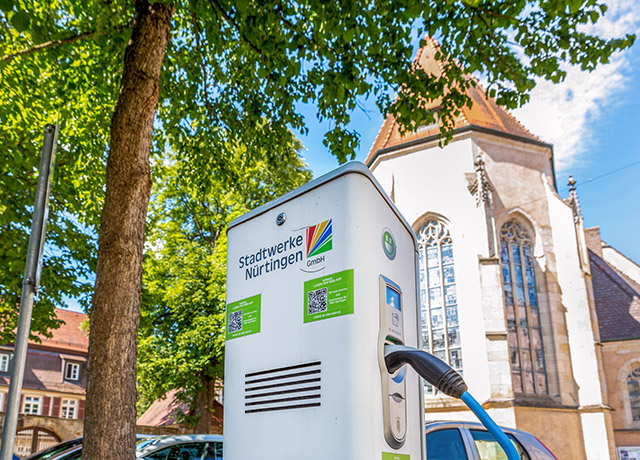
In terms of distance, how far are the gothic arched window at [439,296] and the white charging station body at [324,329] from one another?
61.3 ft

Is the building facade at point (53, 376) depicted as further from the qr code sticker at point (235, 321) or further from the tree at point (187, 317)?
the qr code sticker at point (235, 321)

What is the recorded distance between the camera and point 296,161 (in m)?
22.6

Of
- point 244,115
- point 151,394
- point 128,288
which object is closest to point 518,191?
point 151,394

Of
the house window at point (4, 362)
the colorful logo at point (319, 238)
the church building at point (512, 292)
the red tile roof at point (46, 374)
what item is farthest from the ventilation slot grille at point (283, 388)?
the red tile roof at point (46, 374)

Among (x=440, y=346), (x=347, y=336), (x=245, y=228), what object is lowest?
(x=347, y=336)

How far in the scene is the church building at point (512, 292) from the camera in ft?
64.7

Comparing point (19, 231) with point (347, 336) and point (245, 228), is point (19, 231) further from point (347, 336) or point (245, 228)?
point (347, 336)

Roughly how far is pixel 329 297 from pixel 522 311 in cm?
2092

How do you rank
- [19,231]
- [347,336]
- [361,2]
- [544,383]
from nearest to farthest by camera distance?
[347,336] → [361,2] → [19,231] → [544,383]

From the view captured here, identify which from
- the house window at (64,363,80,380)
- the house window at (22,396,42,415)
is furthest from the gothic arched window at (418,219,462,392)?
the house window at (64,363,80,380)

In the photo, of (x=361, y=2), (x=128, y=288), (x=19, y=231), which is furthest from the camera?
(x=19, y=231)

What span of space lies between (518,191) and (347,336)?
73.6 feet

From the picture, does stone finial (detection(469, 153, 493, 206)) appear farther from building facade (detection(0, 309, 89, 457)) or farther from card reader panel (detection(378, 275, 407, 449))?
building facade (detection(0, 309, 89, 457))

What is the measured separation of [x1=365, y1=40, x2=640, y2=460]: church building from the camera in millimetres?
19719
